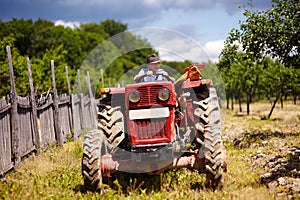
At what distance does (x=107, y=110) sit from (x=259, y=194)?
2.91 meters

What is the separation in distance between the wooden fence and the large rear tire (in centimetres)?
407

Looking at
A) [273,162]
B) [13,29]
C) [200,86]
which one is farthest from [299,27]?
[13,29]

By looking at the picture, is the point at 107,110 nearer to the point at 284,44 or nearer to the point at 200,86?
the point at 200,86

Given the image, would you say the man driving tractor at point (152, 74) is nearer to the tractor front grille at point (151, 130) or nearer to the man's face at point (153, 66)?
the man's face at point (153, 66)

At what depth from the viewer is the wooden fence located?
8141 millimetres

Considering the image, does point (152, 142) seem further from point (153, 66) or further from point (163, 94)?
point (153, 66)

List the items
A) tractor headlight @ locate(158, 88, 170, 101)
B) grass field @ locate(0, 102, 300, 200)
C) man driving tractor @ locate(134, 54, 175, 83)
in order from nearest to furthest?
grass field @ locate(0, 102, 300, 200)
tractor headlight @ locate(158, 88, 170, 101)
man driving tractor @ locate(134, 54, 175, 83)

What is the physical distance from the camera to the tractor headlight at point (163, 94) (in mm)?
6020

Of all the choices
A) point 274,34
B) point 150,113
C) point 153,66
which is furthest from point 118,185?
point 274,34

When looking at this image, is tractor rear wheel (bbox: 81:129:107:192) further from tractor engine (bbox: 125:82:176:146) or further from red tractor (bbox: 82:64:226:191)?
tractor engine (bbox: 125:82:176:146)

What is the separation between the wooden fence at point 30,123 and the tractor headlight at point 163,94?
3.65 m

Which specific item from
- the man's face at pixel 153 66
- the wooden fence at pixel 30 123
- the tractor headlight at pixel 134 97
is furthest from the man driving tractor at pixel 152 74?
the wooden fence at pixel 30 123

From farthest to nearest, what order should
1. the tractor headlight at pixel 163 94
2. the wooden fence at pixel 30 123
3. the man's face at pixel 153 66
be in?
the wooden fence at pixel 30 123
the man's face at pixel 153 66
the tractor headlight at pixel 163 94

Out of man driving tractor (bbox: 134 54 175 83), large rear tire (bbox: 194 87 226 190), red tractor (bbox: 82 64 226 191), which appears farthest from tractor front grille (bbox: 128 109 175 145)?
man driving tractor (bbox: 134 54 175 83)
